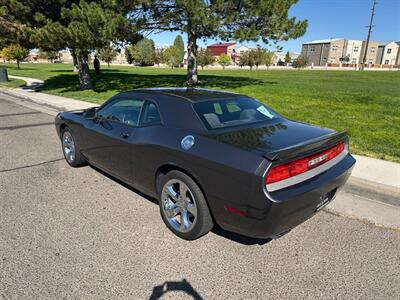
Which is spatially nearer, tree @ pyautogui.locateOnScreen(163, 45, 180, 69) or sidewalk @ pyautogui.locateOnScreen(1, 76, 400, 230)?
sidewalk @ pyautogui.locateOnScreen(1, 76, 400, 230)

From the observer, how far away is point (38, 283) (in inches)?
92.3

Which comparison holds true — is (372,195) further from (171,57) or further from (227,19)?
(171,57)

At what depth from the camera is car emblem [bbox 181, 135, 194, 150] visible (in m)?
2.78

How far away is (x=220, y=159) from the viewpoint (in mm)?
2496

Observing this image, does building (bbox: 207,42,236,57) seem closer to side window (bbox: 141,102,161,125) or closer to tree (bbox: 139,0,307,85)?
tree (bbox: 139,0,307,85)

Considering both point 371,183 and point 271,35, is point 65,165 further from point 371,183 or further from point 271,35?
point 271,35

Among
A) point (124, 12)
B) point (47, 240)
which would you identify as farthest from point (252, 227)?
point (124, 12)

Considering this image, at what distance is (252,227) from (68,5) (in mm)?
14901

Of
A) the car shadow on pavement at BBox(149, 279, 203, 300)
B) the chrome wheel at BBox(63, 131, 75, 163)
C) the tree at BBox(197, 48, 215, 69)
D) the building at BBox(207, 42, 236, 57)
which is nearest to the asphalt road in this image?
the car shadow on pavement at BBox(149, 279, 203, 300)

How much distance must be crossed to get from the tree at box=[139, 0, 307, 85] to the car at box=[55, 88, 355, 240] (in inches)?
400

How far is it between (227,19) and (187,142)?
11.7 metres

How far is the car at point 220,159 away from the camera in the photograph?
234 cm

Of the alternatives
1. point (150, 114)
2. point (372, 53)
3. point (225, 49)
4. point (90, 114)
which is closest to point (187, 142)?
point (150, 114)

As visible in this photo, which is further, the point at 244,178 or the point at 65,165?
the point at 65,165
